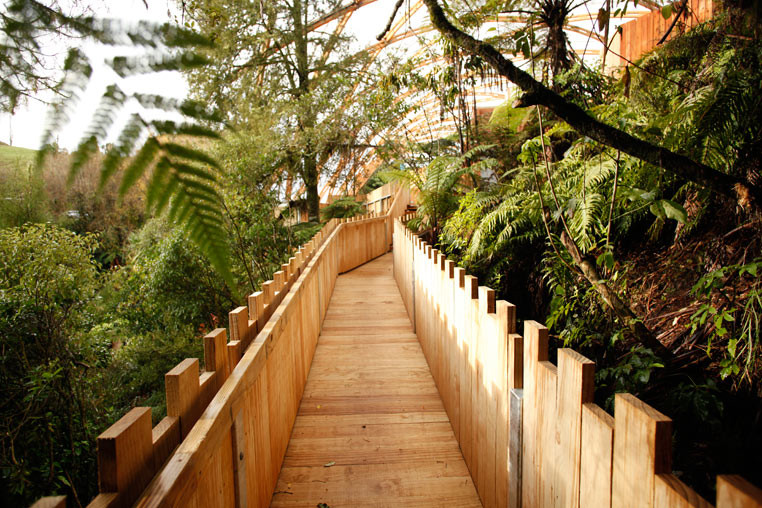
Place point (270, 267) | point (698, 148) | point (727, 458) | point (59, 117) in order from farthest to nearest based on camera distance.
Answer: point (270, 267) → point (698, 148) → point (727, 458) → point (59, 117)

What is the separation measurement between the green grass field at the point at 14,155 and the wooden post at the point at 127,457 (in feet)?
2.56

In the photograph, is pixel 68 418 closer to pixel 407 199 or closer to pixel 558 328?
pixel 558 328

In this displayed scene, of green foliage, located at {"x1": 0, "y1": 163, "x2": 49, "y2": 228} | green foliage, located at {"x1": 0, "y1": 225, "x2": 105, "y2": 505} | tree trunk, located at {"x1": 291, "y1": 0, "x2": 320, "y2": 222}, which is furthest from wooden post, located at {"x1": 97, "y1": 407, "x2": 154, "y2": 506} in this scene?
tree trunk, located at {"x1": 291, "y1": 0, "x2": 320, "y2": 222}

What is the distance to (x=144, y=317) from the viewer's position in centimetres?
1031

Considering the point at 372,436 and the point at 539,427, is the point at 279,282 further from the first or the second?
the point at 539,427

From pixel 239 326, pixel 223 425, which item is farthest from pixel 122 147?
pixel 239 326

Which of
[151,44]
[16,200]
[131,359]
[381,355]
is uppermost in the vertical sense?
[151,44]

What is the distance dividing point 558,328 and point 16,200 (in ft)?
11.3

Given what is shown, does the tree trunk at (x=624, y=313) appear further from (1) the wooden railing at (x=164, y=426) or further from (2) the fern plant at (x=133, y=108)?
(2) the fern plant at (x=133, y=108)

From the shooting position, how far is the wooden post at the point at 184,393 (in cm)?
135

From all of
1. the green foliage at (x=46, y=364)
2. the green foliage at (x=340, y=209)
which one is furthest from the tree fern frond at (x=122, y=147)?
the green foliage at (x=340, y=209)

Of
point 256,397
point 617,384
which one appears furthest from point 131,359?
point 617,384

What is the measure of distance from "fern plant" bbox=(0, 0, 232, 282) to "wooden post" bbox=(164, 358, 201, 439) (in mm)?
1063

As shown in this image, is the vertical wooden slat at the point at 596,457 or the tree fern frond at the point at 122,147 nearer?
the tree fern frond at the point at 122,147
